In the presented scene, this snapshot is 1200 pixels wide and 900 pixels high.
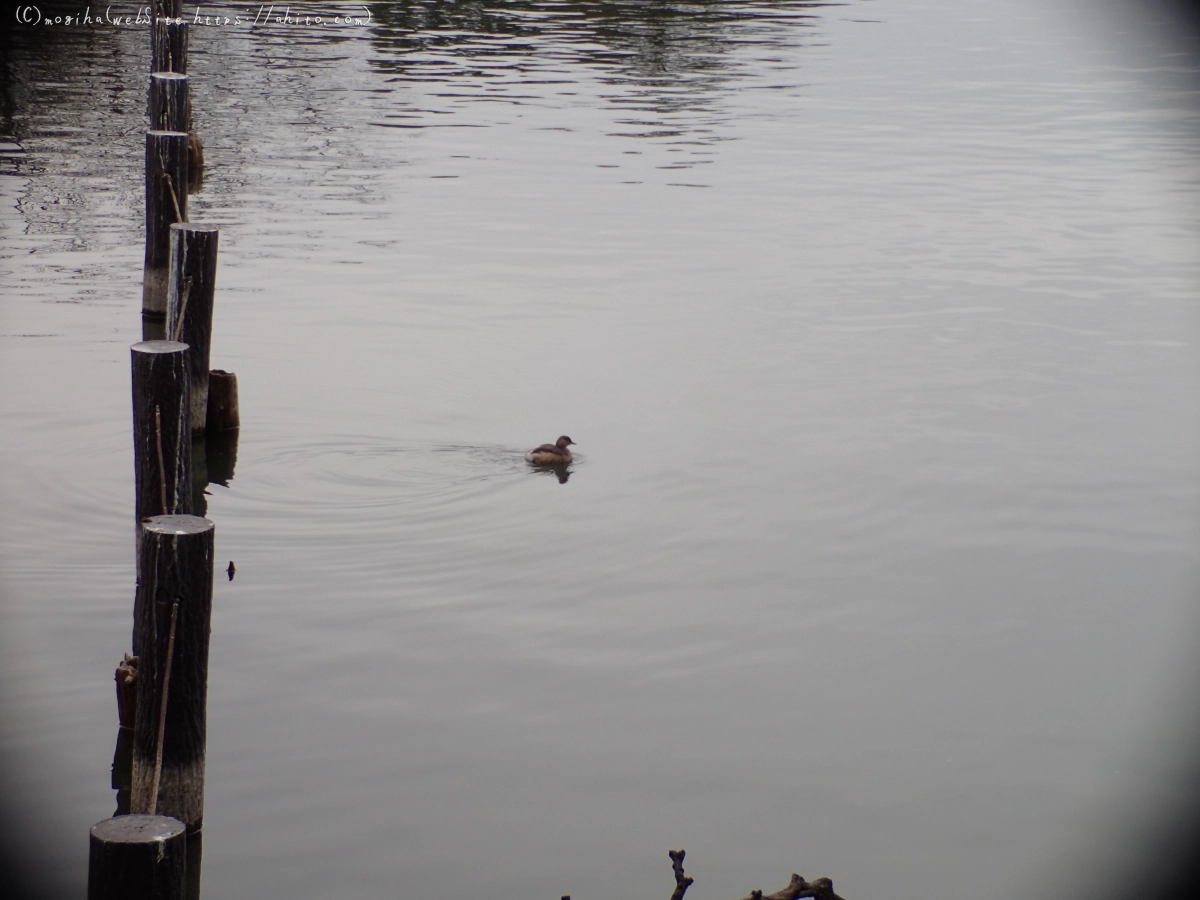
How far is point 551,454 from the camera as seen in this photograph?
11.0 m

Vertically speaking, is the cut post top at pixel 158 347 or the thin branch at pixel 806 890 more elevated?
the cut post top at pixel 158 347

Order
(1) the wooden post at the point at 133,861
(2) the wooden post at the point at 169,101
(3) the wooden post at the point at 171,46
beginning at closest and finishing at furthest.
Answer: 1. (1) the wooden post at the point at 133,861
2. (2) the wooden post at the point at 169,101
3. (3) the wooden post at the point at 171,46

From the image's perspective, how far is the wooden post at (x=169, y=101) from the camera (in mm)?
16156

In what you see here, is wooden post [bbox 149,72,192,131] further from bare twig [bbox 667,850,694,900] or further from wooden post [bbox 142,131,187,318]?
bare twig [bbox 667,850,694,900]

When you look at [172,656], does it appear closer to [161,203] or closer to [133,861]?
[133,861]

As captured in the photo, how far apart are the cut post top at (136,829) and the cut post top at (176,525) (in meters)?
1.39

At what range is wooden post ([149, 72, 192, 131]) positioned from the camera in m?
16.2

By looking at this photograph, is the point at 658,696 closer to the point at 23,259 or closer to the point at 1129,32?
the point at 23,259

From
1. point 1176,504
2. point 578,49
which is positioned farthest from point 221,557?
point 578,49

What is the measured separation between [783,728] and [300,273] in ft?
33.6

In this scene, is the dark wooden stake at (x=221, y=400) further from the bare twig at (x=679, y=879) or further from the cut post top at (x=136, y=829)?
the bare twig at (x=679, y=879)

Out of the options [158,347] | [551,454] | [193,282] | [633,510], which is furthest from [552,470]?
[158,347]

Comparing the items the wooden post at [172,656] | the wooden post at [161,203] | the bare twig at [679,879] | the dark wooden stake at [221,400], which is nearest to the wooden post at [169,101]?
the wooden post at [161,203]

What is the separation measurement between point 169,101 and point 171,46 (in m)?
3.48
